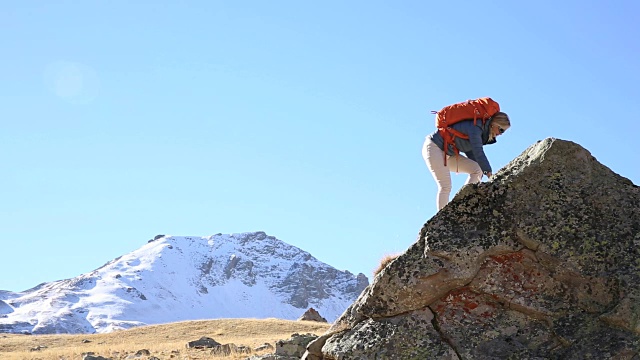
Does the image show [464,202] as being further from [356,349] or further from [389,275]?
[356,349]

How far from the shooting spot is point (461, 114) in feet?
26.9

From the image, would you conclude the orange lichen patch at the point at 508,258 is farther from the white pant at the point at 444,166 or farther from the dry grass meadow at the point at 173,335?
the dry grass meadow at the point at 173,335

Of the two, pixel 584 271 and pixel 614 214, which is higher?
pixel 614 214

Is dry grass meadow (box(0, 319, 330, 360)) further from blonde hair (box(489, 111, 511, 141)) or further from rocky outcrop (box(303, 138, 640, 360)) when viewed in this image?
rocky outcrop (box(303, 138, 640, 360))

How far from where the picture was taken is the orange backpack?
8.14 metres

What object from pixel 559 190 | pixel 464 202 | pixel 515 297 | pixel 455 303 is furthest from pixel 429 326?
pixel 559 190

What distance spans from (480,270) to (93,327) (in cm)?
20143

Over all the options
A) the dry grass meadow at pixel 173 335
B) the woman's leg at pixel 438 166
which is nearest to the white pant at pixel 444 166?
the woman's leg at pixel 438 166

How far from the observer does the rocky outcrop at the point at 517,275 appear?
6.38 metres

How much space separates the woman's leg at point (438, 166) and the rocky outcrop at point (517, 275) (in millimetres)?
1570

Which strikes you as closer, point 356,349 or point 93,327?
point 356,349

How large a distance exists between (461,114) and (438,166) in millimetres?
759

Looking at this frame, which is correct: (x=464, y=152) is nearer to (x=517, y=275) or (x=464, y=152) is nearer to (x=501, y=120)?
(x=501, y=120)

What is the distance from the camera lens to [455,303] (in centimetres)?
671
